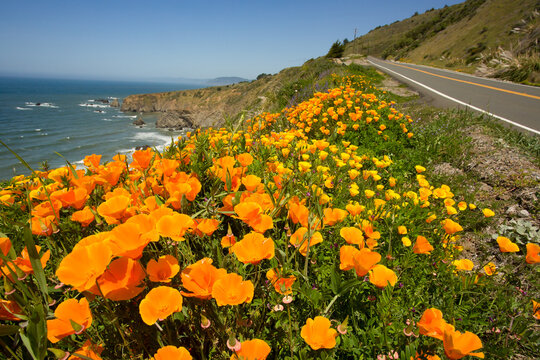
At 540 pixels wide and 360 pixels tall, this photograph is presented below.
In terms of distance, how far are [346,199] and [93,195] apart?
2.00 metres

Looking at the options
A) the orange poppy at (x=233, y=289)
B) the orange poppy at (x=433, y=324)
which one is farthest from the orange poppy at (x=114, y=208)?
the orange poppy at (x=433, y=324)

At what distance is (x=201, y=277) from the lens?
0.90m

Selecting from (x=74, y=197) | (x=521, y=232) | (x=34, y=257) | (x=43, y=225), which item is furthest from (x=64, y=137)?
(x=521, y=232)

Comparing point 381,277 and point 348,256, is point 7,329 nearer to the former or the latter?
point 348,256

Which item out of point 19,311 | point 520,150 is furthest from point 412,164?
point 19,311

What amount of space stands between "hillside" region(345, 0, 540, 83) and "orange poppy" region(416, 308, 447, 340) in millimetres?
18464

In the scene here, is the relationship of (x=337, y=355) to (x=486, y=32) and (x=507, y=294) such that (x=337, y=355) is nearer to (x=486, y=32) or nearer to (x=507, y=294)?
(x=507, y=294)

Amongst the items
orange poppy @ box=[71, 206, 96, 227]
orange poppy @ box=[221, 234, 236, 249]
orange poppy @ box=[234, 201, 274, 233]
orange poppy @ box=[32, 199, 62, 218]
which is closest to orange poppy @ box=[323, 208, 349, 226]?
orange poppy @ box=[234, 201, 274, 233]

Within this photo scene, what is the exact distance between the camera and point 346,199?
2.39m

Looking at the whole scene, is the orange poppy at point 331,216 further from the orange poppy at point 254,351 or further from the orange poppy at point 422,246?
the orange poppy at point 254,351

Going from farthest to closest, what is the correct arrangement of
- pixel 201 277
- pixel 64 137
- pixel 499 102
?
pixel 64 137
pixel 499 102
pixel 201 277

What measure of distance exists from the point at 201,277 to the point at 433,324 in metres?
0.86

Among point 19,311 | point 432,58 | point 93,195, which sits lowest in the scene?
point 19,311

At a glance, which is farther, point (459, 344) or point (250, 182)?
→ point (250, 182)
